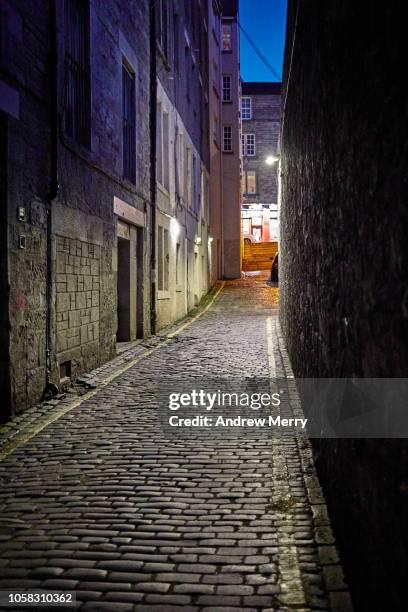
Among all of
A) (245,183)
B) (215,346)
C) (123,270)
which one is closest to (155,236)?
(123,270)

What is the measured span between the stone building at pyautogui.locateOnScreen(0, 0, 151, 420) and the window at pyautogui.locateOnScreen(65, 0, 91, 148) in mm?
17

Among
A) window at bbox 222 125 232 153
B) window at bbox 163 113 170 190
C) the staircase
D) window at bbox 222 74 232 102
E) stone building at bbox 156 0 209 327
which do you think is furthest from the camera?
the staircase

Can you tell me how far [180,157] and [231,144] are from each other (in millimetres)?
18131

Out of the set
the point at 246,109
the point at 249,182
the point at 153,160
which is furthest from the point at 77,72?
the point at 246,109

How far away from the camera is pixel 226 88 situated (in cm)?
3812

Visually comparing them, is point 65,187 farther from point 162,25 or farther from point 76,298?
point 162,25

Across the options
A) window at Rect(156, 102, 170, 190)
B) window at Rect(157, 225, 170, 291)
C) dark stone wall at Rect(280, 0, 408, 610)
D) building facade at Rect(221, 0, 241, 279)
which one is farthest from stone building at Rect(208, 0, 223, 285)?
dark stone wall at Rect(280, 0, 408, 610)

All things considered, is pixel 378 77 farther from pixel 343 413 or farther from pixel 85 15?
pixel 85 15

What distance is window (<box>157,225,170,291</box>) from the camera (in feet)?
54.0

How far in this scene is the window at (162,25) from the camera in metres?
16.2

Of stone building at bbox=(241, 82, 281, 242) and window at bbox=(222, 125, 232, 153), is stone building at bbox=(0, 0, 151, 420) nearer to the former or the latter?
window at bbox=(222, 125, 232, 153)

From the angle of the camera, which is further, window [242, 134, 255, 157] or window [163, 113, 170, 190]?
window [242, 134, 255, 157]

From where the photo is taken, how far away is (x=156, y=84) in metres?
15.4

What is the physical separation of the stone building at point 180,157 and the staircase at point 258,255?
14255 millimetres
